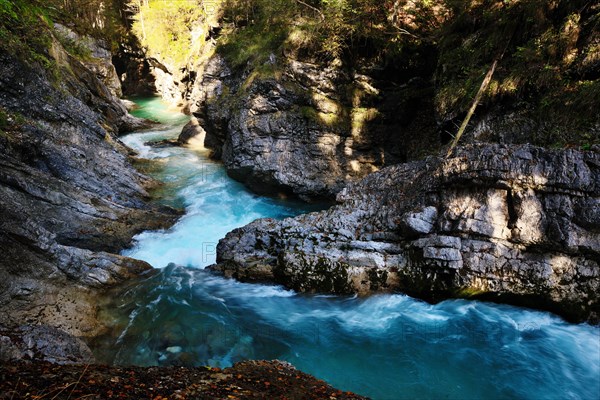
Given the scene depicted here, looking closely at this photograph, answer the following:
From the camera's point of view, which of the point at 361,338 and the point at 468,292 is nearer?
the point at 361,338

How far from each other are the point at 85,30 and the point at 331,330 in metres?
28.7

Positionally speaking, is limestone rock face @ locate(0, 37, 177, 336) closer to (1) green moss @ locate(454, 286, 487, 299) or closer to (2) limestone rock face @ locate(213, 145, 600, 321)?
(2) limestone rock face @ locate(213, 145, 600, 321)

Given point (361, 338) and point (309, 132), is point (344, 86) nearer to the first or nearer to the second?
point (309, 132)

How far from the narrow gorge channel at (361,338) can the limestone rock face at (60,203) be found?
96 cm

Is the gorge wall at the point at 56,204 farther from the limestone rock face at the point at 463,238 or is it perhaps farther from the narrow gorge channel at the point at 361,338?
the limestone rock face at the point at 463,238

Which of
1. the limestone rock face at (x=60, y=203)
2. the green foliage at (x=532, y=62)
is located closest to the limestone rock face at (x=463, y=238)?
the green foliage at (x=532, y=62)

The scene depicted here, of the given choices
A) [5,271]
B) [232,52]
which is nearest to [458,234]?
[5,271]

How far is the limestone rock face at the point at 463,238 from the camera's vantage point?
23.9 feet

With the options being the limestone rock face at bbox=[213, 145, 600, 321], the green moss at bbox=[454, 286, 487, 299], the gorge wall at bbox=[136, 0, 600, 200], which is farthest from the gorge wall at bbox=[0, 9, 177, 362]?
the green moss at bbox=[454, 286, 487, 299]

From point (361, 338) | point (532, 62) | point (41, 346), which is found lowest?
point (361, 338)

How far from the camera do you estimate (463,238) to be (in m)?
8.12

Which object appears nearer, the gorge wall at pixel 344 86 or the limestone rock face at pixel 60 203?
the limestone rock face at pixel 60 203

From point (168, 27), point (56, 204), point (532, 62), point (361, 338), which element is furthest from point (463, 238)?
point (168, 27)

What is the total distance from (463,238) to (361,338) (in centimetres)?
340
